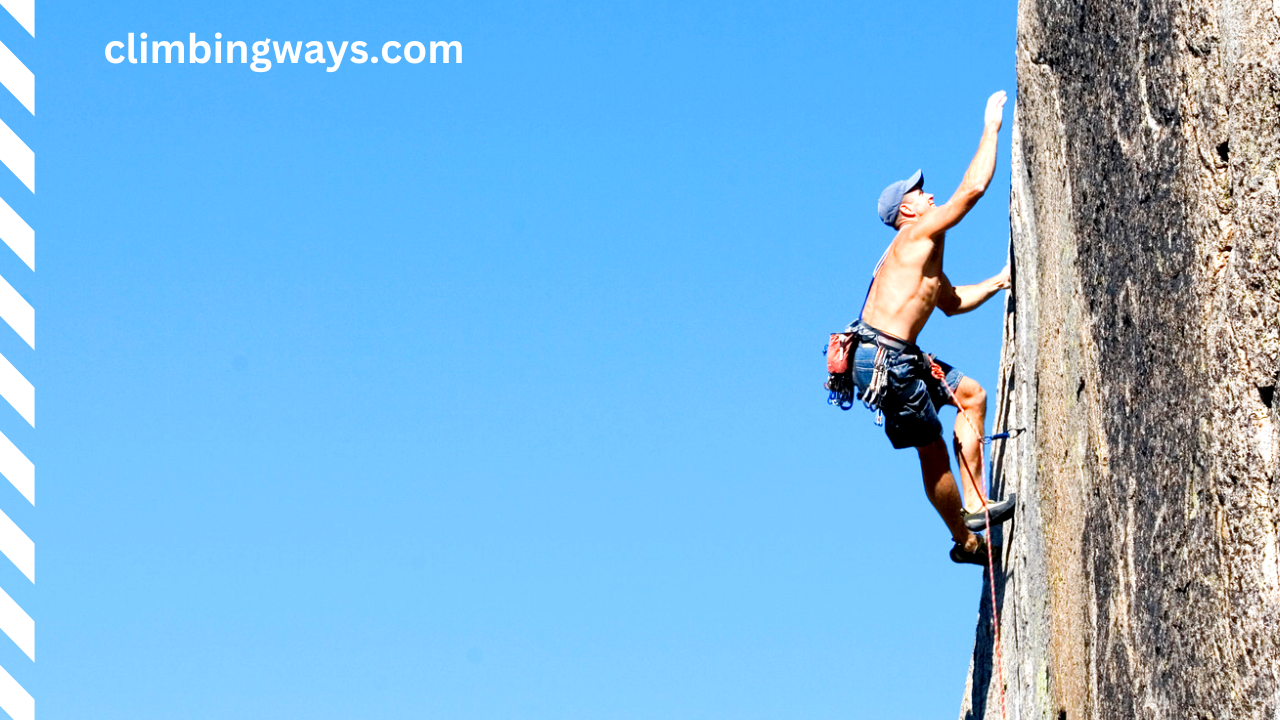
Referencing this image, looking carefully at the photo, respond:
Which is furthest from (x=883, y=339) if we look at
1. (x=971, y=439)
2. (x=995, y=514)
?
(x=995, y=514)

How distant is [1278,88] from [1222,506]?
1804mm

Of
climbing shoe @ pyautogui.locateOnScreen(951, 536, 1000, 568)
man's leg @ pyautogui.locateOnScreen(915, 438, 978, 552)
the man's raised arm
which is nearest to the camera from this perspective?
the man's raised arm

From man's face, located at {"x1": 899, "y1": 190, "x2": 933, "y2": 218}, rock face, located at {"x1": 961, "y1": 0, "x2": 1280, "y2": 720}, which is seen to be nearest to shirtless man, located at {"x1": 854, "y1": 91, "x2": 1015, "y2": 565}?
man's face, located at {"x1": 899, "y1": 190, "x2": 933, "y2": 218}

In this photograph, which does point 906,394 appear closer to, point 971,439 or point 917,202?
point 971,439

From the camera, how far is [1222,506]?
22.0 ft

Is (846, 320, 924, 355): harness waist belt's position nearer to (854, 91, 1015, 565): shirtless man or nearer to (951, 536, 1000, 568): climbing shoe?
(854, 91, 1015, 565): shirtless man

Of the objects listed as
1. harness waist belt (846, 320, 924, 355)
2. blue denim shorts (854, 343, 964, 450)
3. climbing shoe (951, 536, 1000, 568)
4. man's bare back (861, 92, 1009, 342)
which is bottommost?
climbing shoe (951, 536, 1000, 568)

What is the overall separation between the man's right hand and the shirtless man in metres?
0.04

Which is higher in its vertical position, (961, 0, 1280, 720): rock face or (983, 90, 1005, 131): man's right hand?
(983, 90, 1005, 131): man's right hand

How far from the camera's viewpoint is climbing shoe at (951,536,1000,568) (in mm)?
11320

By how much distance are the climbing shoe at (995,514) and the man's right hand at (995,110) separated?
2482 mm

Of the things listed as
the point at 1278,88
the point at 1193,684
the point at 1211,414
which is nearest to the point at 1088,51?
the point at 1278,88

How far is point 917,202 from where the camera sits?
435 inches

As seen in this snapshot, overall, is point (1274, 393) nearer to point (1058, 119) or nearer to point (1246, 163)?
point (1246, 163)
